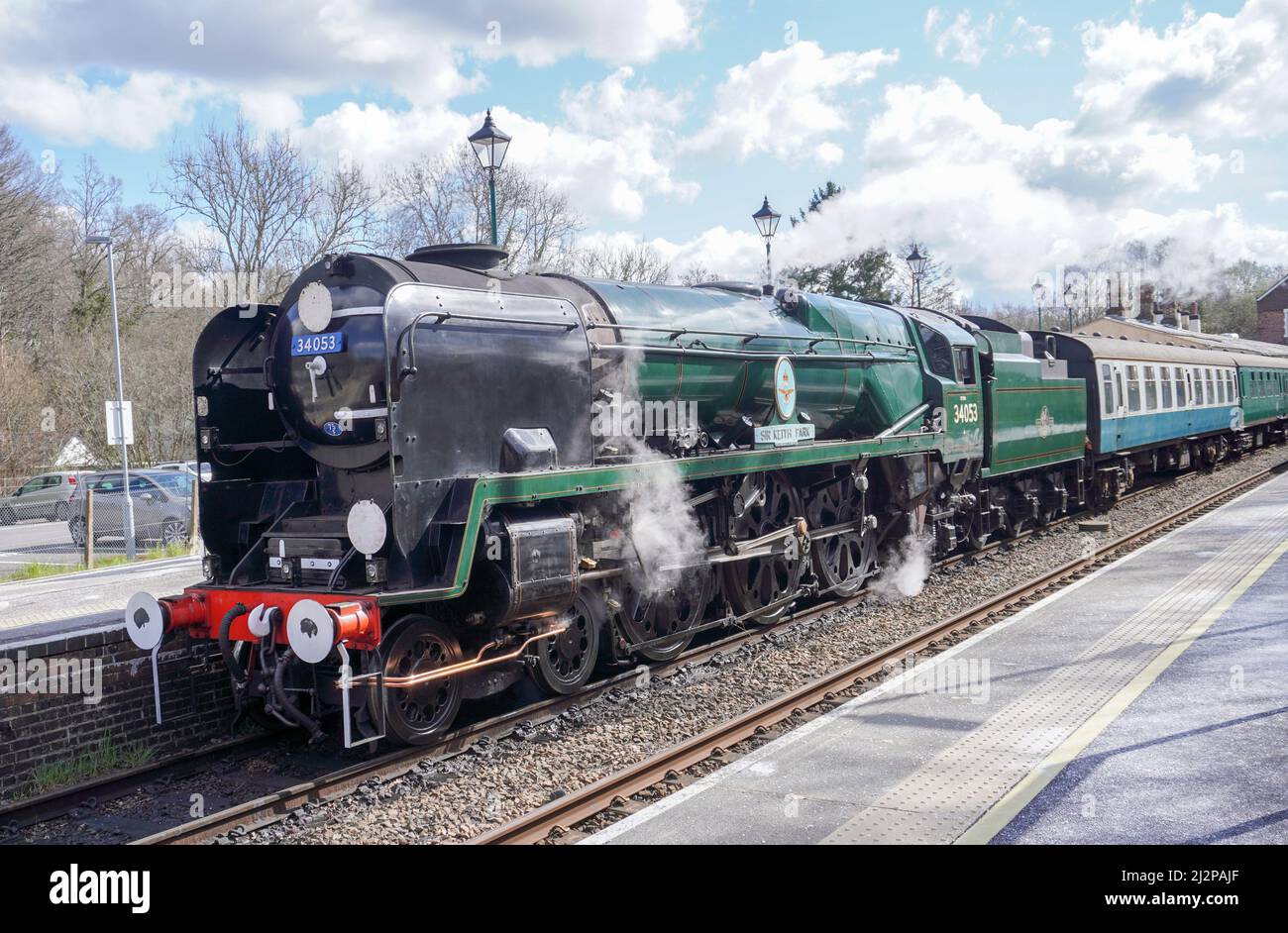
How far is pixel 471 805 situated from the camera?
5.79m

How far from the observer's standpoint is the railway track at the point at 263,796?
5613 millimetres

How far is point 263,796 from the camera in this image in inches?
243

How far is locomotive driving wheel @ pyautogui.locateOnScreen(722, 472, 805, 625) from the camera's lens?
9625 millimetres

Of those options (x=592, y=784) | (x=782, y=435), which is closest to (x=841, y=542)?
(x=782, y=435)

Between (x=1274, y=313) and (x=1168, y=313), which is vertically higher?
(x=1274, y=313)

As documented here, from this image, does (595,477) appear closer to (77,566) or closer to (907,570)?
(907,570)

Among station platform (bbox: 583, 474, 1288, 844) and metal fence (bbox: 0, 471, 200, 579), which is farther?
metal fence (bbox: 0, 471, 200, 579)

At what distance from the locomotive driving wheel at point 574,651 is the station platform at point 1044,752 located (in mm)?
1830

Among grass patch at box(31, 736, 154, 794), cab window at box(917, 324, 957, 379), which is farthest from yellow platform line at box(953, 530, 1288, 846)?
grass patch at box(31, 736, 154, 794)

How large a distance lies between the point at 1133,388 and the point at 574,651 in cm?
1682

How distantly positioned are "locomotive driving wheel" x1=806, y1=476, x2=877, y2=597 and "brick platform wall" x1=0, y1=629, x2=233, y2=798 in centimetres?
612

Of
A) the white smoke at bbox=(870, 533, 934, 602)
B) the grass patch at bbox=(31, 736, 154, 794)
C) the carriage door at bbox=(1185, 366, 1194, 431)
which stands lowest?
the grass patch at bbox=(31, 736, 154, 794)

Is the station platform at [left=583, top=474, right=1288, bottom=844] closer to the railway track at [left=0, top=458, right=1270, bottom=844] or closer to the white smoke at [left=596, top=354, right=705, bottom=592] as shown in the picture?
the railway track at [left=0, top=458, right=1270, bottom=844]
